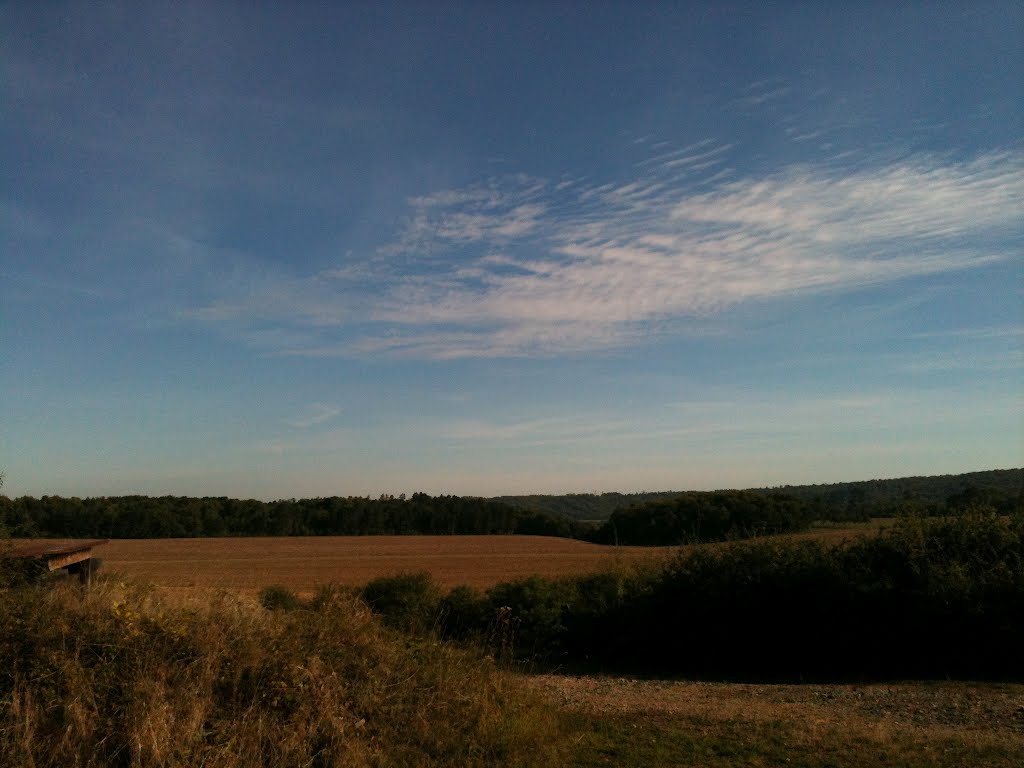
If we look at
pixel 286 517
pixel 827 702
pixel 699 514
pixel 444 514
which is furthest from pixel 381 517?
pixel 827 702

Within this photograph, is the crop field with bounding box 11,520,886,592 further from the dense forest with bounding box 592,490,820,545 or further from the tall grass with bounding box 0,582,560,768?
the tall grass with bounding box 0,582,560,768

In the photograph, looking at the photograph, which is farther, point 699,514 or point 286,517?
point 286,517

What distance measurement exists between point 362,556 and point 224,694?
49911mm

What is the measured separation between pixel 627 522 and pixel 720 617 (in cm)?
4488

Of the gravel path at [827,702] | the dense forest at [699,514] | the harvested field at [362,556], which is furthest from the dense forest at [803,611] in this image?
the dense forest at [699,514]

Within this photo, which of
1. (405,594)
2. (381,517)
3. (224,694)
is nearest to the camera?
(224,694)

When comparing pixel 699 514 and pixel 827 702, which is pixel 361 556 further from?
pixel 827 702

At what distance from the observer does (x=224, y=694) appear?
6.51m

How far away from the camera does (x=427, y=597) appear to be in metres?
26.0

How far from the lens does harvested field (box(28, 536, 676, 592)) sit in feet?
133

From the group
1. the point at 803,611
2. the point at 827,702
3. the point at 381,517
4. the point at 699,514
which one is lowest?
the point at 827,702

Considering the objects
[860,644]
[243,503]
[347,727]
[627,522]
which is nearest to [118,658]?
[347,727]

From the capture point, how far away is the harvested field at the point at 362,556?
40.4 metres

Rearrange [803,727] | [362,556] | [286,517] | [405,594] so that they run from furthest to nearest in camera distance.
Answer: [286,517] → [362,556] → [405,594] → [803,727]
